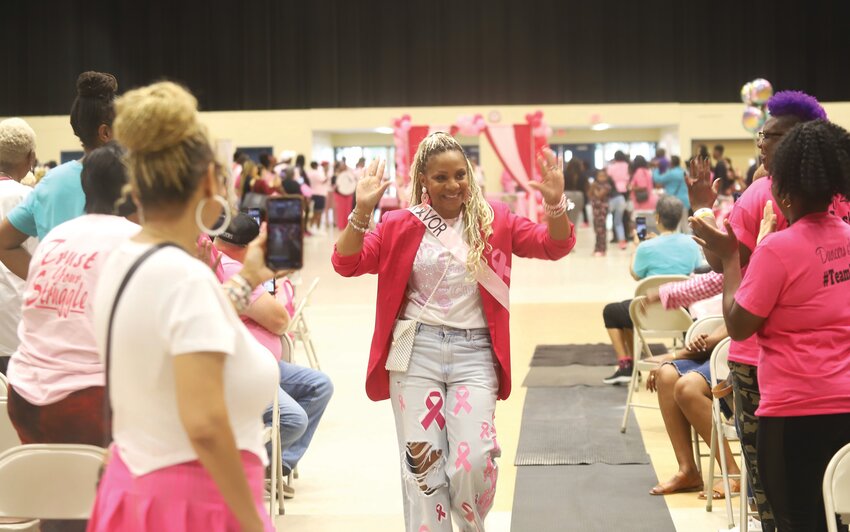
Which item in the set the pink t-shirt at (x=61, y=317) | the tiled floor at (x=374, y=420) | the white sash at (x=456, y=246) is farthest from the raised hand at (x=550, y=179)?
the tiled floor at (x=374, y=420)

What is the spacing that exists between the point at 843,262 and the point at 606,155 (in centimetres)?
2736

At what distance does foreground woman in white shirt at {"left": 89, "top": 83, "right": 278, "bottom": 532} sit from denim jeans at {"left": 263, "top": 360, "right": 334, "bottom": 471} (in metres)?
2.99

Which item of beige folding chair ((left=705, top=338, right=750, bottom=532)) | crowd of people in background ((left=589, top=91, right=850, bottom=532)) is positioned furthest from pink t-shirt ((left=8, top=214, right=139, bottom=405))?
beige folding chair ((left=705, top=338, right=750, bottom=532))

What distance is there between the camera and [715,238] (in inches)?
124

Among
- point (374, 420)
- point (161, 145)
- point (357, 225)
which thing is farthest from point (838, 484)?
point (374, 420)

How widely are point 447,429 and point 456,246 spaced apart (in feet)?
2.05

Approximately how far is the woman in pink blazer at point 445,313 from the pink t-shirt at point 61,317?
0.98m

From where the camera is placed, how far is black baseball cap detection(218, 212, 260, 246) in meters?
4.98

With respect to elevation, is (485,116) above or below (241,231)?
above

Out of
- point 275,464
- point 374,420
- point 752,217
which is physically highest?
point 752,217

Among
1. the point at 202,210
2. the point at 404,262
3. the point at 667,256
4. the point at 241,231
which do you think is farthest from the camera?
the point at 667,256

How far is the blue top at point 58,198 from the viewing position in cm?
365

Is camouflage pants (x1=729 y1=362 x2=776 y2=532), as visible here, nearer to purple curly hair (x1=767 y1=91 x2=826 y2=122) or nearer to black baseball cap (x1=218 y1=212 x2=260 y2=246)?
purple curly hair (x1=767 y1=91 x2=826 y2=122)

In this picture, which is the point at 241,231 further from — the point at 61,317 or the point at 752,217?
the point at 752,217
